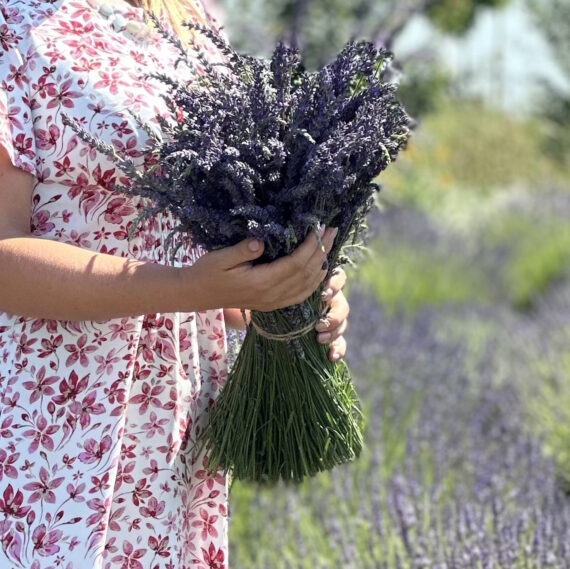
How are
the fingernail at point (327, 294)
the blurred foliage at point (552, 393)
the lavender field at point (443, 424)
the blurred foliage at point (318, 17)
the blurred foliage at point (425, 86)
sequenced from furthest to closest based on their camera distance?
1. the blurred foliage at point (425, 86)
2. the blurred foliage at point (318, 17)
3. the blurred foliage at point (552, 393)
4. the lavender field at point (443, 424)
5. the fingernail at point (327, 294)

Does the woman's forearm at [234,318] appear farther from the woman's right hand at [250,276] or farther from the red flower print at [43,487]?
the red flower print at [43,487]

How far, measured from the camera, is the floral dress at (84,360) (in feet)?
4.66

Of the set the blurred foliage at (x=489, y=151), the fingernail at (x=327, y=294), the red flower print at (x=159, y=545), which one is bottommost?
the red flower print at (x=159, y=545)

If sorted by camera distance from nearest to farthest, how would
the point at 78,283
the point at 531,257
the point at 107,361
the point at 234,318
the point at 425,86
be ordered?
1. the point at 78,283
2. the point at 107,361
3. the point at 234,318
4. the point at 531,257
5. the point at 425,86

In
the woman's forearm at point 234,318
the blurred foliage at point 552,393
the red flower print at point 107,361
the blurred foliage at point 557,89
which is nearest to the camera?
the red flower print at point 107,361

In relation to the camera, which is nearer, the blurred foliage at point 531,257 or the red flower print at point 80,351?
the red flower print at point 80,351

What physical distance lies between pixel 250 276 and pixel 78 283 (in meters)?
0.22

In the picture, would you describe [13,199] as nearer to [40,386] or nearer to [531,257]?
[40,386]

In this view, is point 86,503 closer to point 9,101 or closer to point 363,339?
point 9,101

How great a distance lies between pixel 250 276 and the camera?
138cm

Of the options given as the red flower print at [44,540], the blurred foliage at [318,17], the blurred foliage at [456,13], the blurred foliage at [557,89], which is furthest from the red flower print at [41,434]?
the blurred foliage at [557,89]

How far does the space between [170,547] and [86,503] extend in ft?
0.54

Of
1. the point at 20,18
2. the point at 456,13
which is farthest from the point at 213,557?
the point at 456,13

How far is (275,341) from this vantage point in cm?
159
